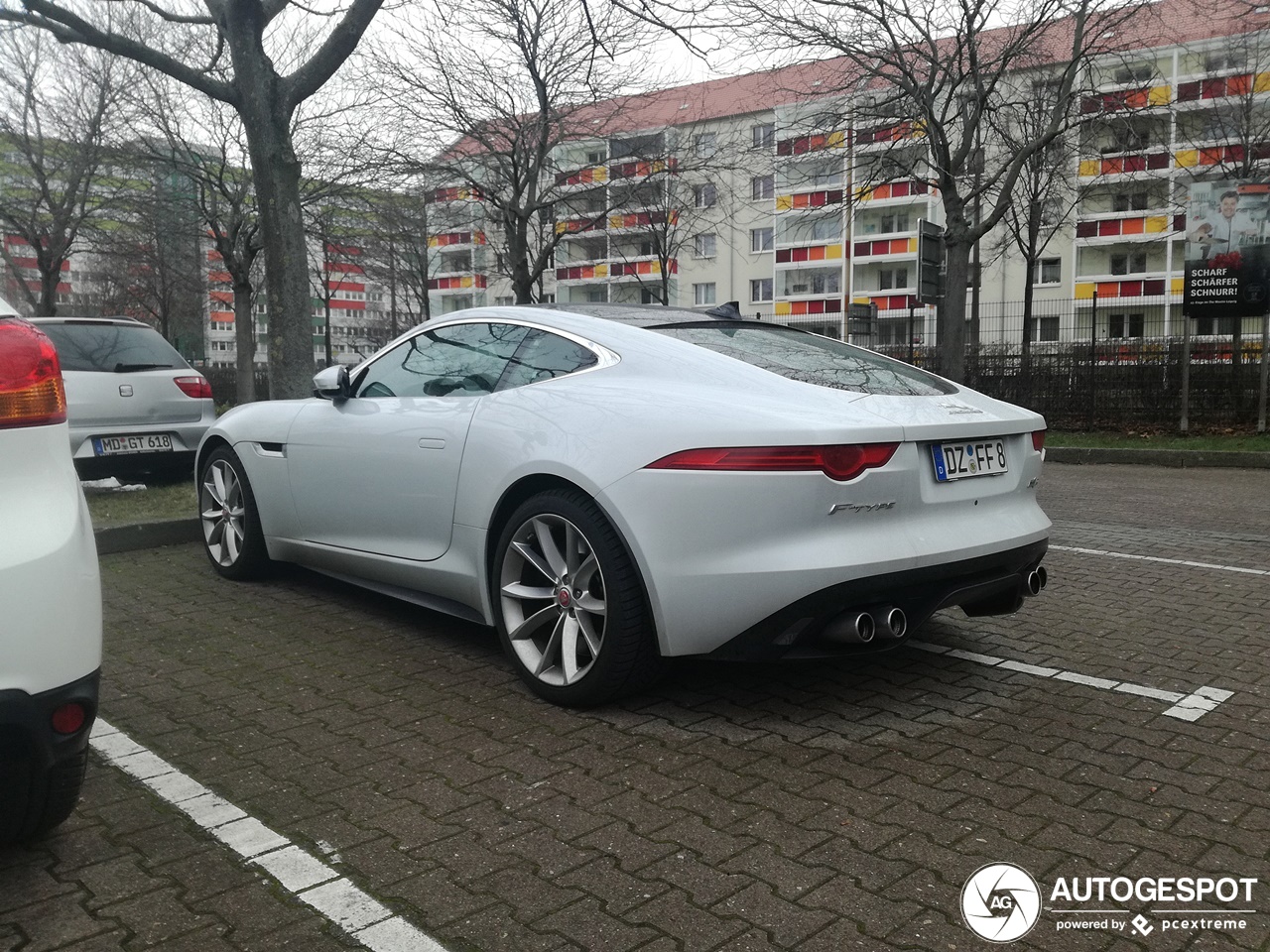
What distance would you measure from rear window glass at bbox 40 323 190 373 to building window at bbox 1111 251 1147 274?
5606cm

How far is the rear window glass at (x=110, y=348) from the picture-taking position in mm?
8062

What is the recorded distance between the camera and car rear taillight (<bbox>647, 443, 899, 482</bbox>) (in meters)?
3.21

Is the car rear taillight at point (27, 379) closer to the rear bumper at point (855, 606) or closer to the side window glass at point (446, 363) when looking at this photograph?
the side window glass at point (446, 363)

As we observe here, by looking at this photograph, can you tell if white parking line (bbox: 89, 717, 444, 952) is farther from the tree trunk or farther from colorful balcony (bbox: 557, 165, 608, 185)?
colorful balcony (bbox: 557, 165, 608, 185)

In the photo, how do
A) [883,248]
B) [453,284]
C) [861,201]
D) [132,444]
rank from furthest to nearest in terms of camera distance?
1. [453,284]
2. [883,248]
3. [861,201]
4. [132,444]

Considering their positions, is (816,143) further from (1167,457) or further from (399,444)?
(399,444)

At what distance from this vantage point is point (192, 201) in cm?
2664

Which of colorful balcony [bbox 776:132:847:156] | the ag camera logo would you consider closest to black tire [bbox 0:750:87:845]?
the ag camera logo

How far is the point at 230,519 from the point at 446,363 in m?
1.97

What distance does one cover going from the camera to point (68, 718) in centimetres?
235

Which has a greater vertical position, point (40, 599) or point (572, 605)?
point (40, 599)

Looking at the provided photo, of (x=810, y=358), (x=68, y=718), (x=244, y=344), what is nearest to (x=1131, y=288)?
(x=244, y=344)

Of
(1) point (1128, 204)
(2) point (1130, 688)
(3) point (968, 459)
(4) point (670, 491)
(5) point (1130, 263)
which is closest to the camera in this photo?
(4) point (670, 491)

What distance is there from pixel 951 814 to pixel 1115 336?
15535mm
